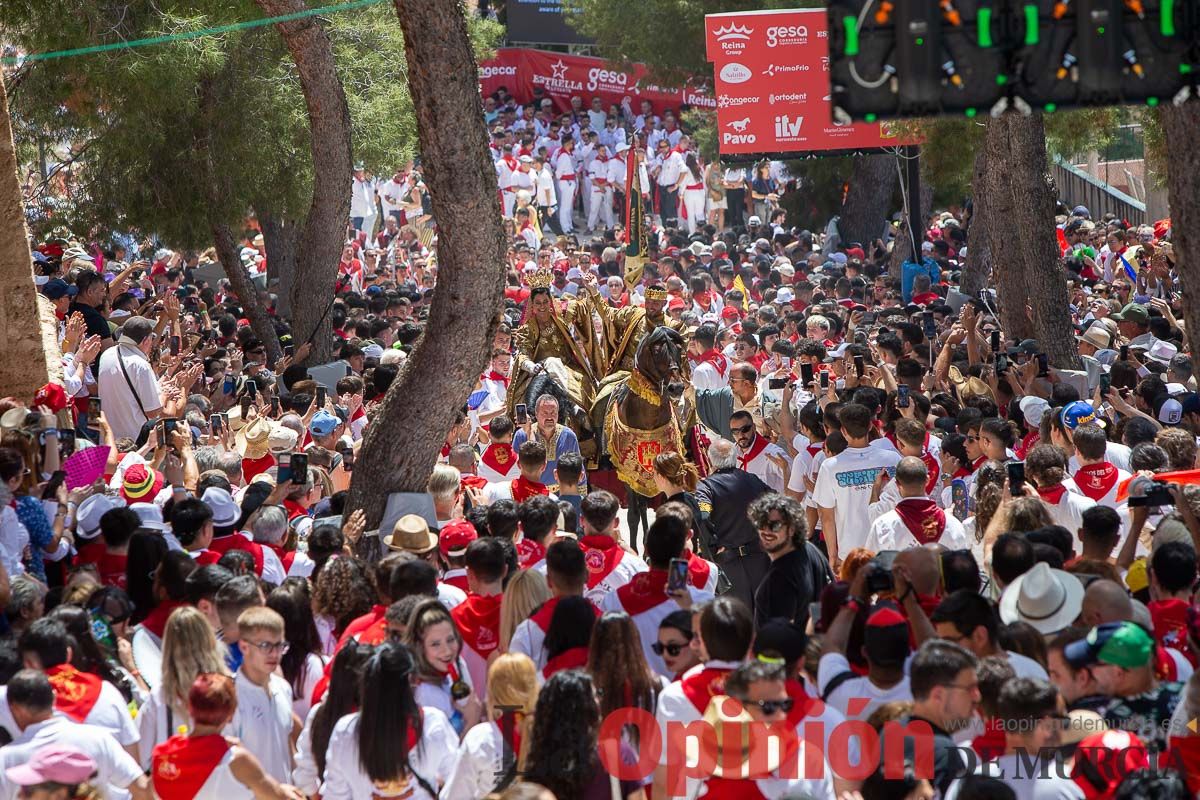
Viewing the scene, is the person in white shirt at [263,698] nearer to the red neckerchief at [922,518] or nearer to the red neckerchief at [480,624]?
the red neckerchief at [480,624]

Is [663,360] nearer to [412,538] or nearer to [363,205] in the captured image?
[412,538]

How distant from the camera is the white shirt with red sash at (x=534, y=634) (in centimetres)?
641

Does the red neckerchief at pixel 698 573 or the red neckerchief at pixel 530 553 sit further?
the red neckerchief at pixel 530 553

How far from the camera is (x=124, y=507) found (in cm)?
808

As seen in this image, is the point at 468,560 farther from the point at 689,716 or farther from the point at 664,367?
the point at 664,367

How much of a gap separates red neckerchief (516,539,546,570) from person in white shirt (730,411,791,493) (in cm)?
349

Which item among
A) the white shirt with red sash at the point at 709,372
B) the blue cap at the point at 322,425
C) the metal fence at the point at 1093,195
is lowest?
the metal fence at the point at 1093,195

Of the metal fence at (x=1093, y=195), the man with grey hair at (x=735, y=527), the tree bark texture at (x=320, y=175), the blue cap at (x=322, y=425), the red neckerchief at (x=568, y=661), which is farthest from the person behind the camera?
the metal fence at (x=1093, y=195)

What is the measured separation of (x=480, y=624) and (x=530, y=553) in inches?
38.7

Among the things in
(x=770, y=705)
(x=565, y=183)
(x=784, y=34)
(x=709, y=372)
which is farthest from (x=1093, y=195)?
(x=770, y=705)

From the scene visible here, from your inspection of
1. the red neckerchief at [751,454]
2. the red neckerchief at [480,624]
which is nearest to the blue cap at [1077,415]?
the red neckerchief at [751,454]

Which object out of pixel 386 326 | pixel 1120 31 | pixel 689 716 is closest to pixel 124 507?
pixel 689 716

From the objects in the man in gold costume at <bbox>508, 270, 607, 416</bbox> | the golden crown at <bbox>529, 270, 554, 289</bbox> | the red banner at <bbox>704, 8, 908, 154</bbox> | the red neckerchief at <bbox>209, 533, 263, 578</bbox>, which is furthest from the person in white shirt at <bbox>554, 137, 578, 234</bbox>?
the red neckerchief at <bbox>209, 533, 263, 578</bbox>

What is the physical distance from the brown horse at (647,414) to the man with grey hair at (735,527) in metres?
2.76
